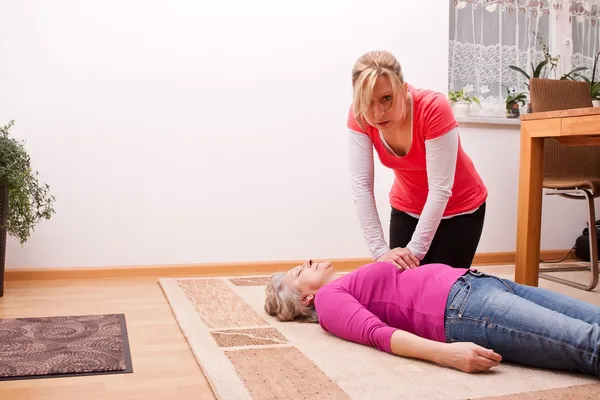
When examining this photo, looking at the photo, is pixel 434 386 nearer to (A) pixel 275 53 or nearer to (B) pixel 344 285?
(B) pixel 344 285

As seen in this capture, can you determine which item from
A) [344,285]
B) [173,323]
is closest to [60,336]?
[173,323]

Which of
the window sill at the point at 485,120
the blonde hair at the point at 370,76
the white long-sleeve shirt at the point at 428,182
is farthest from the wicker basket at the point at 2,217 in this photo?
the window sill at the point at 485,120

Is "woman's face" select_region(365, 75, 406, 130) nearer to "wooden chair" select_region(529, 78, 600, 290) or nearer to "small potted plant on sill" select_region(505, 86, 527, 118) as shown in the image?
"wooden chair" select_region(529, 78, 600, 290)

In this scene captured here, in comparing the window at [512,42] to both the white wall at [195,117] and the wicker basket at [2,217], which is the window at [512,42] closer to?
the white wall at [195,117]

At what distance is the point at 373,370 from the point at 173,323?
903mm

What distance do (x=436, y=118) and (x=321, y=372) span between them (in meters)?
0.83

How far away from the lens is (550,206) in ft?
13.8

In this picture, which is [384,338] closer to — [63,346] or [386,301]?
[386,301]

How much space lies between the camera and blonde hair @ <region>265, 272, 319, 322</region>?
2.18 metres

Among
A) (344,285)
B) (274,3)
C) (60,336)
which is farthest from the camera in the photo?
(274,3)

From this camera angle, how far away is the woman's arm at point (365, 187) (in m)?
2.22

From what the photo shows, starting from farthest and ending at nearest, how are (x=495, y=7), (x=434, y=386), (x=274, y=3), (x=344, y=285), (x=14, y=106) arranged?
(x=495, y=7) < (x=274, y=3) < (x=14, y=106) < (x=344, y=285) < (x=434, y=386)

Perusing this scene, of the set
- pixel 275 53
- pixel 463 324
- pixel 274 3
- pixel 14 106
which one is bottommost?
pixel 463 324

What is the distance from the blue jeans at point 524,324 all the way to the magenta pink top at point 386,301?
0.05m
